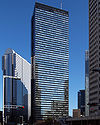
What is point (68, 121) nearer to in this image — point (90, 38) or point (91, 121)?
point (91, 121)

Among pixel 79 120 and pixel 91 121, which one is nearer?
pixel 91 121

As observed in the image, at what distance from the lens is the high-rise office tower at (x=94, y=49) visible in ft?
393

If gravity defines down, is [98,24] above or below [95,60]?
above

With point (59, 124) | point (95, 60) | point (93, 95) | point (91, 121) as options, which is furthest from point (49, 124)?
point (91, 121)

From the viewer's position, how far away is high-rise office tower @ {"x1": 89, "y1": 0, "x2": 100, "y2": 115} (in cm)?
11991

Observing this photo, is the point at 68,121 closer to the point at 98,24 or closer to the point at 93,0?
the point at 98,24

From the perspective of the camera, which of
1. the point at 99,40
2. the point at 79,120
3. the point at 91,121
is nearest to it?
the point at 91,121

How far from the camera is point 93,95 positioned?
124 metres

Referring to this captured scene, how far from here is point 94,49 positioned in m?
129

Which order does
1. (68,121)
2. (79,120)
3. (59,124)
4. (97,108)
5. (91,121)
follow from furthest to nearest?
1. (97,108)
2. (59,124)
3. (68,121)
4. (79,120)
5. (91,121)

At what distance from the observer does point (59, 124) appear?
302 feet

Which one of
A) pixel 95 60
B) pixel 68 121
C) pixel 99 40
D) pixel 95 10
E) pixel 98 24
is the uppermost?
pixel 95 10

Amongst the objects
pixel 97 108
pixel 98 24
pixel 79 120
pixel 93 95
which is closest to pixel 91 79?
pixel 93 95

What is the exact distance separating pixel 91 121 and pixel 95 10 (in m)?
82.6
